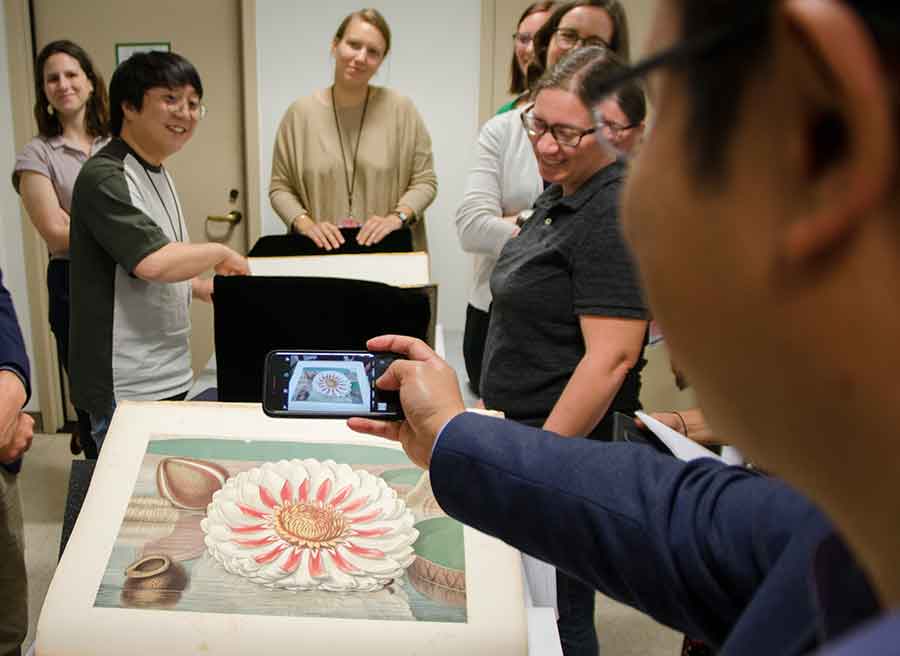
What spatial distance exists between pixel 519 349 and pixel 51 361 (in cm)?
267

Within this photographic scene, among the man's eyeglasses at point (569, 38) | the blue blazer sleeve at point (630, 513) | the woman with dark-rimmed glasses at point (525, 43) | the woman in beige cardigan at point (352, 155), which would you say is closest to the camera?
the blue blazer sleeve at point (630, 513)

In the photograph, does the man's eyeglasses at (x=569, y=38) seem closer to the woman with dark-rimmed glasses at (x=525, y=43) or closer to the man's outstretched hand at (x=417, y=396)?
the woman with dark-rimmed glasses at (x=525, y=43)

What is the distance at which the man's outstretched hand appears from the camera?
0.83m

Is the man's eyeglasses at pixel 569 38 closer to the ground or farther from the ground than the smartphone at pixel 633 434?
farther from the ground

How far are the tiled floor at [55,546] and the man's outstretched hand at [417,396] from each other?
1.20 metres

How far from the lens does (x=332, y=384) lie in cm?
90

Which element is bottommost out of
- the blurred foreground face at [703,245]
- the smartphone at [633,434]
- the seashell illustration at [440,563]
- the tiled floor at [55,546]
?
the tiled floor at [55,546]

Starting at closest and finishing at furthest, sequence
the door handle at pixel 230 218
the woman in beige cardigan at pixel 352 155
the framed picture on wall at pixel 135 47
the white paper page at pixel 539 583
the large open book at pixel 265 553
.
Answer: the large open book at pixel 265 553 → the white paper page at pixel 539 583 → the woman in beige cardigan at pixel 352 155 → the framed picture on wall at pixel 135 47 → the door handle at pixel 230 218

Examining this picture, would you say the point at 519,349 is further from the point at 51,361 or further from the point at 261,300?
the point at 51,361

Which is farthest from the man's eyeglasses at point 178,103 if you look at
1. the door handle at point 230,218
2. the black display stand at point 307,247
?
the door handle at point 230,218

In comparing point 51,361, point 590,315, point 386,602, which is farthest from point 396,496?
point 51,361

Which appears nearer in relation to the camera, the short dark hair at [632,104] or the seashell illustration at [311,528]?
the seashell illustration at [311,528]

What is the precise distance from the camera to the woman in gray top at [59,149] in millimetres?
2395

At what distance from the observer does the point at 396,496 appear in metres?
0.99
